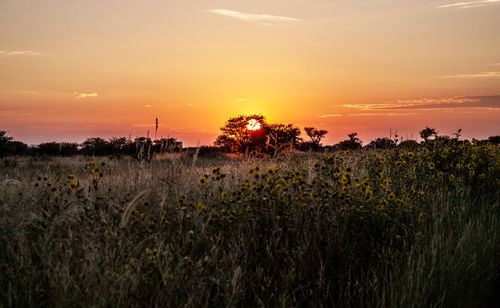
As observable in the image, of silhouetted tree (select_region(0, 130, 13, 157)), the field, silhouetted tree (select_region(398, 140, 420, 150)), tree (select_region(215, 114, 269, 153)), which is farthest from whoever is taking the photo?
tree (select_region(215, 114, 269, 153))

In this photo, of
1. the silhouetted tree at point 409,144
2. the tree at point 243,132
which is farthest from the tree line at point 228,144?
the silhouetted tree at point 409,144

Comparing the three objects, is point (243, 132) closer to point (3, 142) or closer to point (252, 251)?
point (3, 142)

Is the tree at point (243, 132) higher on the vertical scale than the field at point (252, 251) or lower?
higher

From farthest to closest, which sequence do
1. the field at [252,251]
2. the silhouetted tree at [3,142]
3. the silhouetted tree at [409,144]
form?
the silhouetted tree at [3,142] → the silhouetted tree at [409,144] → the field at [252,251]

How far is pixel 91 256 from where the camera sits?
279cm

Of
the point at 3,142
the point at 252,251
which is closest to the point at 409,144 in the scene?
the point at 252,251

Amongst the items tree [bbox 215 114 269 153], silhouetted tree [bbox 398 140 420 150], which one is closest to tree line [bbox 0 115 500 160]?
tree [bbox 215 114 269 153]

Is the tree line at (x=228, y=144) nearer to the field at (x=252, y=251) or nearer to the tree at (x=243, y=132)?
the tree at (x=243, y=132)

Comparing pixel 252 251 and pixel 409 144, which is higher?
pixel 409 144

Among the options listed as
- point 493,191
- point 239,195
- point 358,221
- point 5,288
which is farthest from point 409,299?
point 493,191

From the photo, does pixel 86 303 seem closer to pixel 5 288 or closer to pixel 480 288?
pixel 5 288

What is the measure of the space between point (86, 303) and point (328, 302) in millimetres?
1902

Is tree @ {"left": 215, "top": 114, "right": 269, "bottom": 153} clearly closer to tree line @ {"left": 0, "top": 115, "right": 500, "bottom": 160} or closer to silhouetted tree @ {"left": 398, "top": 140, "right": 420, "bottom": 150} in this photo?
tree line @ {"left": 0, "top": 115, "right": 500, "bottom": 160}

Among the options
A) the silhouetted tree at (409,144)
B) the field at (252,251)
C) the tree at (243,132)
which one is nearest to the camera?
the field at (252,251)
